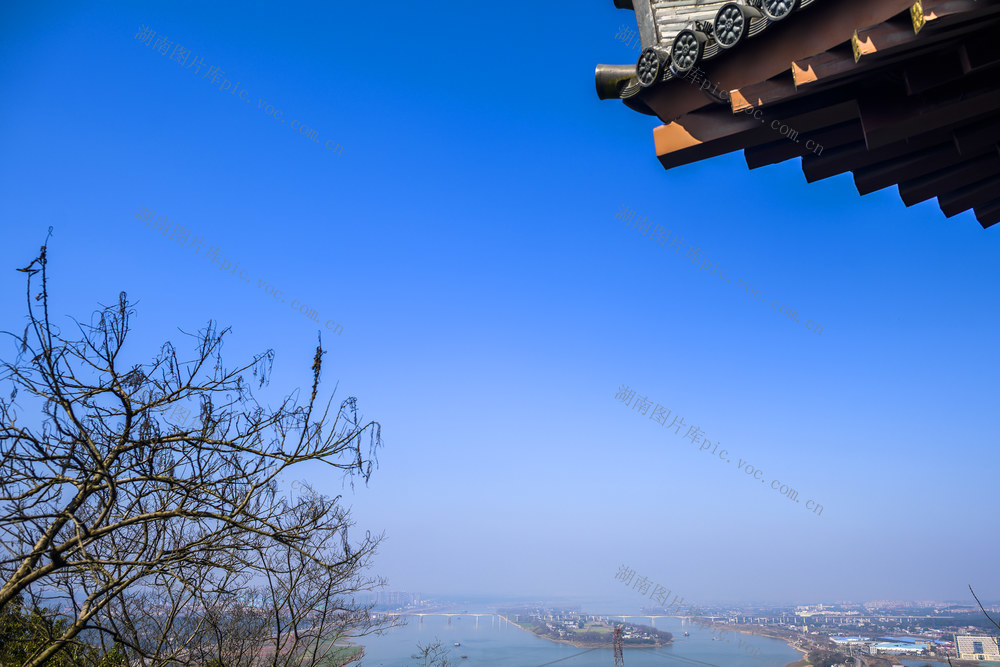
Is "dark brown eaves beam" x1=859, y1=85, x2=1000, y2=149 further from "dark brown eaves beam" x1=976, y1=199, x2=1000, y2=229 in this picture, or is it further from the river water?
the river water

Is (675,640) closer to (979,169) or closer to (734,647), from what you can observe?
(734,647)

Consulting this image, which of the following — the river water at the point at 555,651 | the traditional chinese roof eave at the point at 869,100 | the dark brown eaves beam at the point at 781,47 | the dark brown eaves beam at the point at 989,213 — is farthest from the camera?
the river water at the point at 555,651

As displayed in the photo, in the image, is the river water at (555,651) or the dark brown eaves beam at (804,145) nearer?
the dark brown eaves beam at (804,145)

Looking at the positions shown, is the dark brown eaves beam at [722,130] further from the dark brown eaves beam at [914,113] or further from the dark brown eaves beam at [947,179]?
the dark brown eaves beam at [947,179]

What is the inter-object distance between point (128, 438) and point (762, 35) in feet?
11.5

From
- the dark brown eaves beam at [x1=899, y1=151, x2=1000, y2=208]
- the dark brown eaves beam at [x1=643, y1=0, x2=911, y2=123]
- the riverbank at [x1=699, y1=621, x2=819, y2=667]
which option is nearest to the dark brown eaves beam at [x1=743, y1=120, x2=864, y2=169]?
the dark brown eaves beam at [x1=643, y1=0, x2=911, y2=123]

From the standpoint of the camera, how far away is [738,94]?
2.43 m

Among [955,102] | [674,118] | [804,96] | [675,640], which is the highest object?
[674,118]

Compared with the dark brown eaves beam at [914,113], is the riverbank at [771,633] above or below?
below

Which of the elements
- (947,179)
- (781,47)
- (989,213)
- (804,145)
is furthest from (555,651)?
(781,47)

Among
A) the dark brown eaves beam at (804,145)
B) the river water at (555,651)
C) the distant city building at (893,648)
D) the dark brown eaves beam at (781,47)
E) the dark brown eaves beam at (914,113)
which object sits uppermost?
the dark brown eaves beam at (781,47)

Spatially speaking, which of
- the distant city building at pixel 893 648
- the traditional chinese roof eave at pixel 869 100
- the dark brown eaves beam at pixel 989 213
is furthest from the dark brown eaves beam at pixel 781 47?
the distant city building at pixel 893 648

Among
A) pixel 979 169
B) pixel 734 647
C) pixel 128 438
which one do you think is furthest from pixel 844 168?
pixel 734 647

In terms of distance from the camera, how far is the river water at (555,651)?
44500 millimetres
